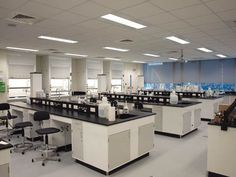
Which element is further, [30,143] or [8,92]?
[8,92]

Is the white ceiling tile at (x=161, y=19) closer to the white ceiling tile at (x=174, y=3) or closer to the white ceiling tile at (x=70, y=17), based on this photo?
the white ceiling tile at (x=174, y=3)

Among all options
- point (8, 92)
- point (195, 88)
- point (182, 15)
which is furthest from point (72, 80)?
point (182, 15)

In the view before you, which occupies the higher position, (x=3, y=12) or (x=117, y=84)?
(x=3, y=12)

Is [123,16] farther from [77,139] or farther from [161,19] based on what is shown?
[77,139]

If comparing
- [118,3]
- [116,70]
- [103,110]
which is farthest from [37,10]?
[116,70]

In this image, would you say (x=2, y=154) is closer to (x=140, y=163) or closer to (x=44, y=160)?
(x=44, y=160)

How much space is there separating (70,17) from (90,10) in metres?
0.53

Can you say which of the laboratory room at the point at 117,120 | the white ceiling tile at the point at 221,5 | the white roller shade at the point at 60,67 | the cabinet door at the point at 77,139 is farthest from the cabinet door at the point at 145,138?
the white roller shade at the point at 60,67

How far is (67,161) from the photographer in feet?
11.9

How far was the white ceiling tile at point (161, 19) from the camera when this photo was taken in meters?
3.32

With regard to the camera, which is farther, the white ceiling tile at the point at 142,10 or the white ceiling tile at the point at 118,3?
the white ceiling tile at the point at 142,10

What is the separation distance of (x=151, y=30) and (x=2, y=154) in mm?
3670

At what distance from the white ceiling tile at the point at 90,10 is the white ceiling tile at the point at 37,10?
34 cm

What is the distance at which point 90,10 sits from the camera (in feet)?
10.0
